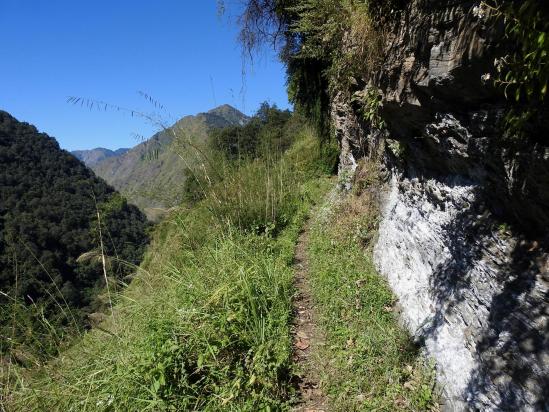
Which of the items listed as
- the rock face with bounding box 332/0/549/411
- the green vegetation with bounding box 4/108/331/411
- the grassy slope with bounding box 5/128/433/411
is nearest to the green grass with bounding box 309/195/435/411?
the grassy slope with bounding box 5/128/433/411

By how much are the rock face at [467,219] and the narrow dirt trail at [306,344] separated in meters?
0.98

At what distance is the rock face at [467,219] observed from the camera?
225 cm

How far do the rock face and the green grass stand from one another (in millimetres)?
189

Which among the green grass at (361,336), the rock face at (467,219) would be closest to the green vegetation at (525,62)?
the rock face at (467,219)

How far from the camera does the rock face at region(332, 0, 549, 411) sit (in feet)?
7.37

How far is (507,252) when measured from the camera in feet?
8.30

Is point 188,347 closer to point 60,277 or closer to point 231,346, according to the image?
point 231,346

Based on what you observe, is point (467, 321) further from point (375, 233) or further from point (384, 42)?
point (384, 42)

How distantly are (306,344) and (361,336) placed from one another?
0.67m

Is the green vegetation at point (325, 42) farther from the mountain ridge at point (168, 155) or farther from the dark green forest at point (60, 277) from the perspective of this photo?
the dark green forest at point (60, 277)

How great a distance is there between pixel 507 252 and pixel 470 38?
55.3 inches

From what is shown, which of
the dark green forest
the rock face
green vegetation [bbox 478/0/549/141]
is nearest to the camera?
green vegetation [bbox 478/0/549/141]

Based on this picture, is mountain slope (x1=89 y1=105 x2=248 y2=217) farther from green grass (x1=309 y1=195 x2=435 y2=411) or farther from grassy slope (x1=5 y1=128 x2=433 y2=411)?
green grass (x1=309 y1=195 x2=435 y2=411)

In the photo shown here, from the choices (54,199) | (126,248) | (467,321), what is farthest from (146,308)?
(54,199)
